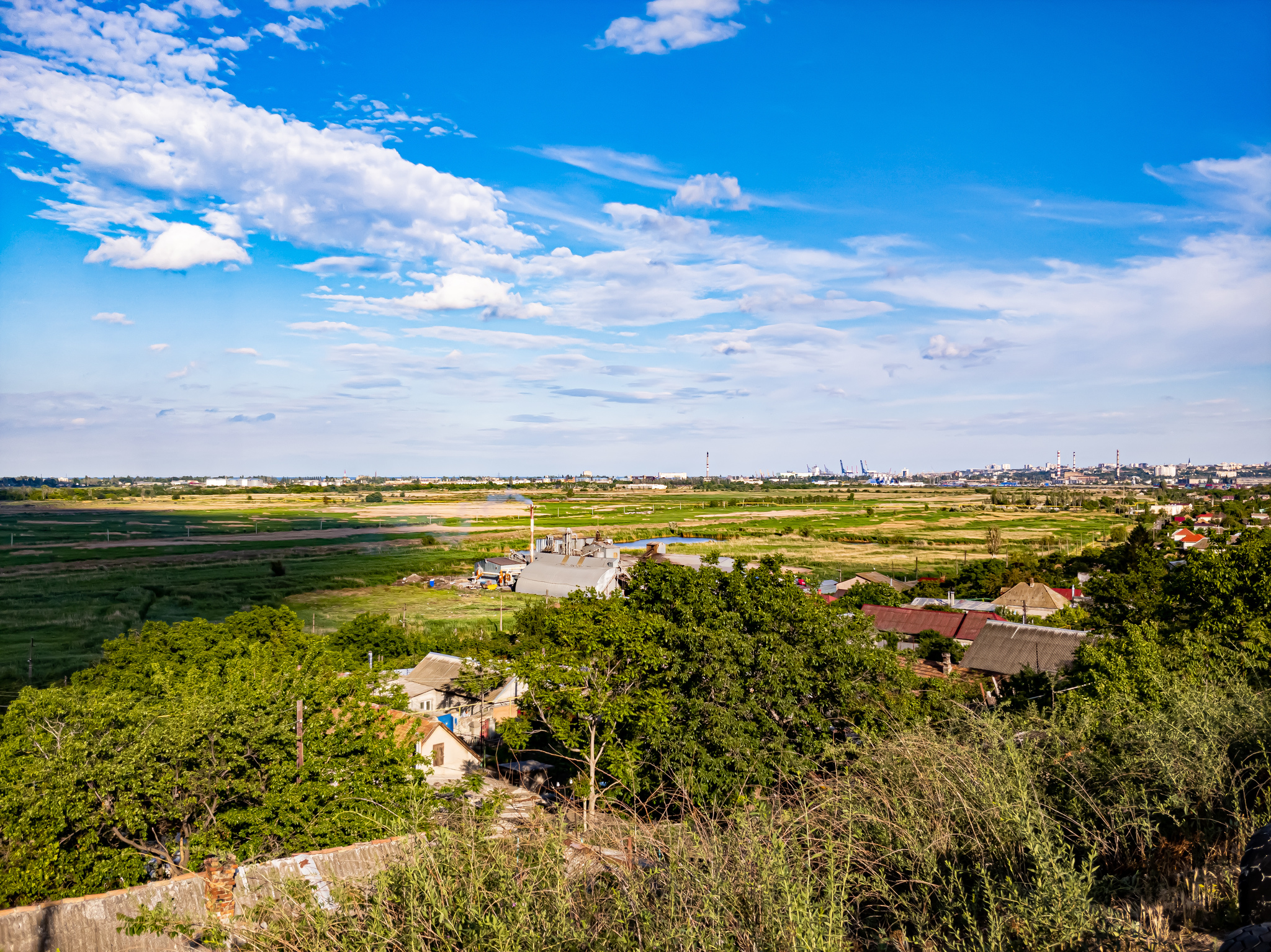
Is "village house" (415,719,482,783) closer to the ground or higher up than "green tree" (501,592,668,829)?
closer to the ground

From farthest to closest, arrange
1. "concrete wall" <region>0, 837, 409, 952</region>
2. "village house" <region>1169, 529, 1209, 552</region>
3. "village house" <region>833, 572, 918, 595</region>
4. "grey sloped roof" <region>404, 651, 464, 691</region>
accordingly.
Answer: "village house" <region>1169, 529, 1209, 552</region> → "village house" <region>833, 572, 918, 595</region> → "grey sloped roof" <region>404, 651, 464, 691</region> → "concrete wall" <region>0, 837, 409, 952</region>

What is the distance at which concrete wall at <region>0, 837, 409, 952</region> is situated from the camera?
30.7 feet

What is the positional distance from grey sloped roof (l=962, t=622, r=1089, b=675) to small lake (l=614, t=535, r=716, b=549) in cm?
4935

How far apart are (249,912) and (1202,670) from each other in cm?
1703

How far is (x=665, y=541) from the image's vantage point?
303 feet

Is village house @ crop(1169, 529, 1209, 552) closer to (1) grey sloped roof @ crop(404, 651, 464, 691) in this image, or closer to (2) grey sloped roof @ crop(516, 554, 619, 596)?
(2) grey sloped roof @ crop(516, 554, 619, 596)

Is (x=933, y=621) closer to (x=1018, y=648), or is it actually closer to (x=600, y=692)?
(x=1018, y=648)

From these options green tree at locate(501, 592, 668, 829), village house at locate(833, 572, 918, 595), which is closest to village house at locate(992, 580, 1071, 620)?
village house at locate(833, 572, 918, 595)

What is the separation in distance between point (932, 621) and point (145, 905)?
39.2 m

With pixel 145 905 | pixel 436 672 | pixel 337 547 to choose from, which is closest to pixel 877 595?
pixel 436 672

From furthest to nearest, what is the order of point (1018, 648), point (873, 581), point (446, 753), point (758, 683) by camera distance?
point (873, 581), point (1018, 648), point (446, 753), point (758, 683)

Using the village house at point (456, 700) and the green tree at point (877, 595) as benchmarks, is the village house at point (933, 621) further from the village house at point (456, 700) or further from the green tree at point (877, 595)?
the village house at point (456, 700)

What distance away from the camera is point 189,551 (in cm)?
8894

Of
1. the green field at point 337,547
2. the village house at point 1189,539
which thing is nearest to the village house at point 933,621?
the green field at point 337,547
